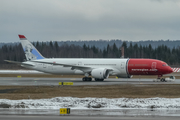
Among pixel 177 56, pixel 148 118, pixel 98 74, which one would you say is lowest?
pixel 148 118

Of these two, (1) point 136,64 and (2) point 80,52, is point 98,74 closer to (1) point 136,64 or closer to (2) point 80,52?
(1) point 136,64

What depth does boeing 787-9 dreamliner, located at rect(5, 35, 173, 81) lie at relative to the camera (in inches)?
1870

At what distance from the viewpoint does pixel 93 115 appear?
17406mm

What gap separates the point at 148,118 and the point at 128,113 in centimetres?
200

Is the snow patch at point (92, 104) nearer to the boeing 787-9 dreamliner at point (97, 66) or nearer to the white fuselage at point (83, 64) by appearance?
the boeing 787-9 dreamliner at point (97, 66)

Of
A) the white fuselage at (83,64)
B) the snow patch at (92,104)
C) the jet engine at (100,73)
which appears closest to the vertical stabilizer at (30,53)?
the white fuselage at (83,64)

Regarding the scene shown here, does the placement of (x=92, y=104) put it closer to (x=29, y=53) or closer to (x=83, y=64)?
(x=83, y=64)

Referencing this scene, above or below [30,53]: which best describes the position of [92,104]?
below

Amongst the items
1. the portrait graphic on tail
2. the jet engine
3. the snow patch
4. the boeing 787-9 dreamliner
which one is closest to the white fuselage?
the boeing 787-9 dreamliner

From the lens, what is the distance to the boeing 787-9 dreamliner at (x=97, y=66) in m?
47.5

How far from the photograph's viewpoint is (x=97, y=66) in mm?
50594

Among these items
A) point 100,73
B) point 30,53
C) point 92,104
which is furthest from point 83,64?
point 92,104

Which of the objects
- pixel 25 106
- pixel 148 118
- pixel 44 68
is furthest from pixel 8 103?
pixel 44 68

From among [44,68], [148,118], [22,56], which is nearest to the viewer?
[148,118]
